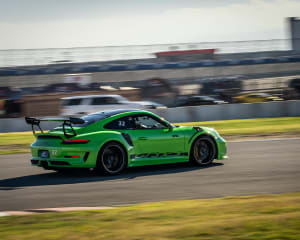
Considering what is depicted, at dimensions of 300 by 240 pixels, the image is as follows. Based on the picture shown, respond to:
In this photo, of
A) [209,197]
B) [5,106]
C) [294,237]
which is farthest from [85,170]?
[5,106]

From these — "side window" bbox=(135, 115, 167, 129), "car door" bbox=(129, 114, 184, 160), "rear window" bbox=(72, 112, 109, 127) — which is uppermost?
"rear window" bbox=(72, 112, 109, 127)

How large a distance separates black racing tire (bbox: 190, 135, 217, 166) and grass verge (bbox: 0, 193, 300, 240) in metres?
3.65

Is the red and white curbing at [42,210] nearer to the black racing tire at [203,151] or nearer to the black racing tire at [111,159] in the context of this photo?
the black racing tire at [111,159]

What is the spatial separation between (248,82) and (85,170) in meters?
19.5

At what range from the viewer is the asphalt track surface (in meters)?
7.06

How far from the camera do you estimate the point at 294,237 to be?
4.42m

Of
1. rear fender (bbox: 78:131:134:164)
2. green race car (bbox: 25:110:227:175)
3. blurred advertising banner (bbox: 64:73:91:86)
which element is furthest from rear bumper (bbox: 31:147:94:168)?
blurred advertising banner (bbox: 64:73:91:86)

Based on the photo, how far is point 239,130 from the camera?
1836cm

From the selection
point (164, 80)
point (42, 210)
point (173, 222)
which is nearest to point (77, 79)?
point (164, 80)

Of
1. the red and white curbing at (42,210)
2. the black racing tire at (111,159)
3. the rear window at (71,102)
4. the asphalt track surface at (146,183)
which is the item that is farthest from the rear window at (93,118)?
the rear window at (71,102)

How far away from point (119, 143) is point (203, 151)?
6.57 feet

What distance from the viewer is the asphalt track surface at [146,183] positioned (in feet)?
23.2

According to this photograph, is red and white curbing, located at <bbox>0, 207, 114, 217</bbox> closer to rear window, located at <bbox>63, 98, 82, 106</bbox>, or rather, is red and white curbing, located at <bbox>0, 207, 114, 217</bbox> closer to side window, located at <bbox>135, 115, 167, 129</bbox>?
side window, located at <bbox>135, 115, 167, 129</bbox>

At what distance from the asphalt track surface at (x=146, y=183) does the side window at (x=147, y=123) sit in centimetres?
84
